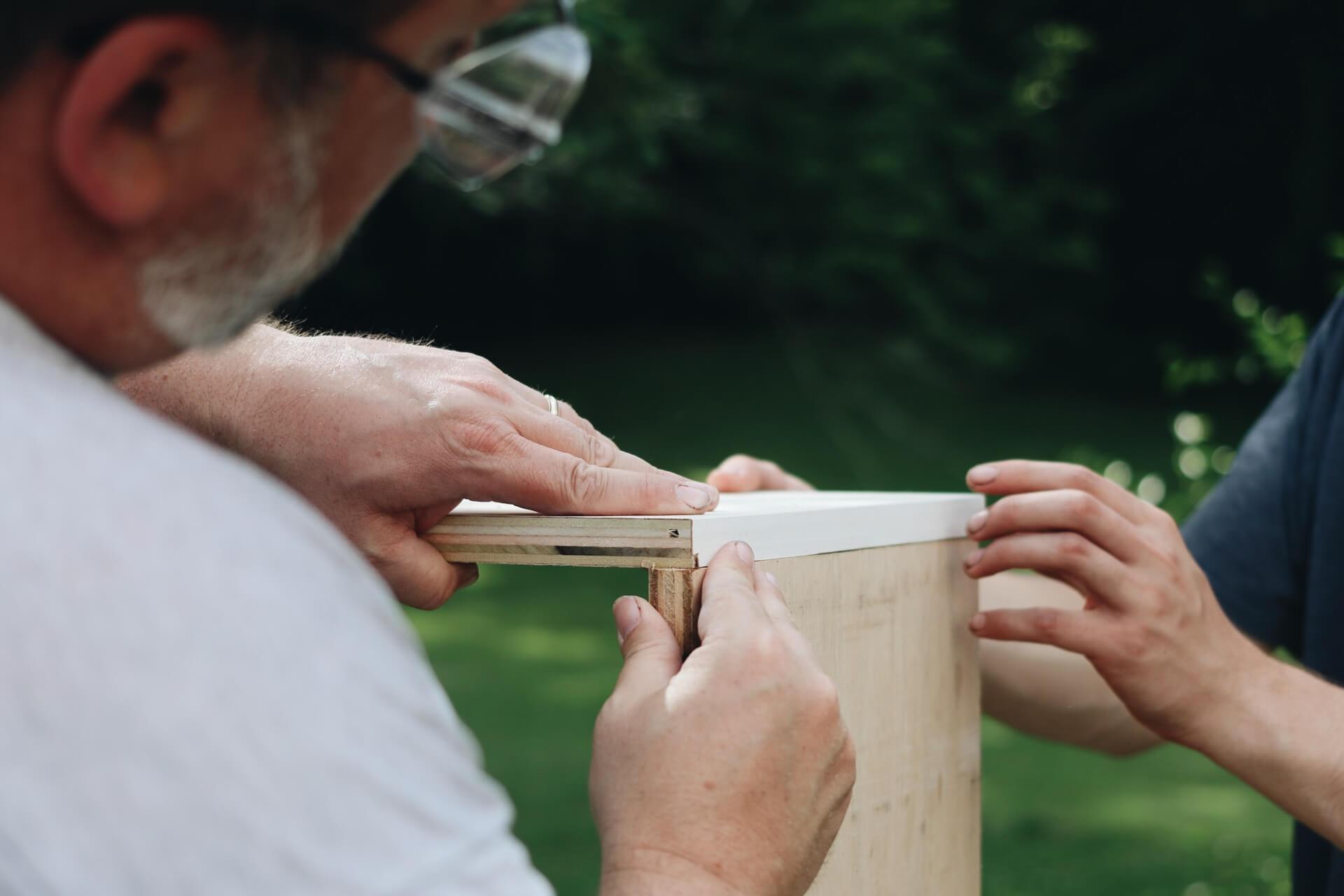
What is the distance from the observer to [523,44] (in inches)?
39.6

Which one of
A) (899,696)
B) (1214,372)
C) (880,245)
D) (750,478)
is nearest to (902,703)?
(899,696)

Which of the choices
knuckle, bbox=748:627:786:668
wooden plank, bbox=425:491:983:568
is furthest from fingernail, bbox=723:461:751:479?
knuckle, bbox=748:627:786:668

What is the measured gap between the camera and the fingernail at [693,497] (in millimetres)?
1242

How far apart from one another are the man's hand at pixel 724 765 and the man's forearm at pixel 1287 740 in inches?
27.6

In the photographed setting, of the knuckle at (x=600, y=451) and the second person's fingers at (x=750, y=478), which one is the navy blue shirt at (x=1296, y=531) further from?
the knuckle at (x=600, y=451)

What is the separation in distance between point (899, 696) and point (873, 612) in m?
0.12

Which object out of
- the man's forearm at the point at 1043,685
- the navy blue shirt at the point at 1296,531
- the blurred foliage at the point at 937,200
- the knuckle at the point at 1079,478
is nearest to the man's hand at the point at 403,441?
the knuckle at the point at 1079,478

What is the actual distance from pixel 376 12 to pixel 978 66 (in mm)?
13845

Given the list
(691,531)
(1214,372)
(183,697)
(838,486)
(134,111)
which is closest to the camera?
(183,697)

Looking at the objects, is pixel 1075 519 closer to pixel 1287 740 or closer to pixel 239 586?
pixel 1287 740

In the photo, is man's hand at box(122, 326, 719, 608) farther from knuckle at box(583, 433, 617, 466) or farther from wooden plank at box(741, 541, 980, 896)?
wooden plank at box(741, 541, 980, 896)

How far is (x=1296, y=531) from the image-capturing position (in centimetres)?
193

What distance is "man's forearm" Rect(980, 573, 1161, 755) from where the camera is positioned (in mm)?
1839

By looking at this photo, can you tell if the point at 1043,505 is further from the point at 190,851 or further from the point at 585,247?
the point at 585,247
